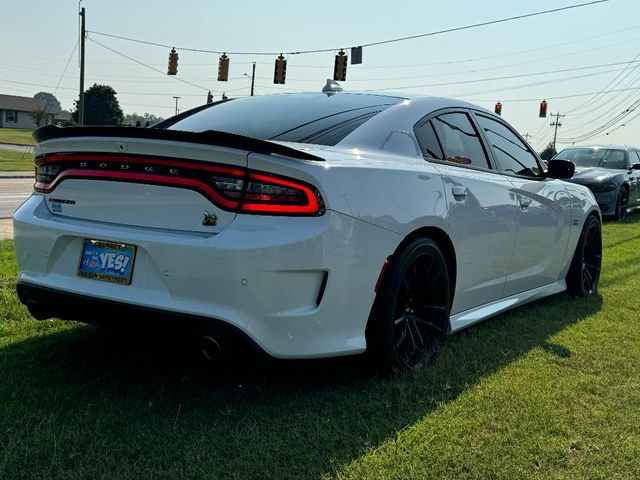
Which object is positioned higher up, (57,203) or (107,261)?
(57,203)

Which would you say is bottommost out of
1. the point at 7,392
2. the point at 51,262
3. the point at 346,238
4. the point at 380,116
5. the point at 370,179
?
the point at 7,392

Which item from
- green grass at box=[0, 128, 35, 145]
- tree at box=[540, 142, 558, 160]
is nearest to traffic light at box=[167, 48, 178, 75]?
green grass at box=[0, 128, 35, 145]

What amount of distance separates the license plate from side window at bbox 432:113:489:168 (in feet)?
6.20

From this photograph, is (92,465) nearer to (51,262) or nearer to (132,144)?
(51,262)

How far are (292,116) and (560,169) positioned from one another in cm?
235

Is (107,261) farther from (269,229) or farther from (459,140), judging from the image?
(459,140)

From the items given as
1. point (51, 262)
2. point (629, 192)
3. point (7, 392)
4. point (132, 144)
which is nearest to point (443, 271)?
point (132, 144)

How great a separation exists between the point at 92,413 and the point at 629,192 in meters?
12.6

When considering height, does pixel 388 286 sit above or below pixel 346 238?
below

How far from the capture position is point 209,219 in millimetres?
2641

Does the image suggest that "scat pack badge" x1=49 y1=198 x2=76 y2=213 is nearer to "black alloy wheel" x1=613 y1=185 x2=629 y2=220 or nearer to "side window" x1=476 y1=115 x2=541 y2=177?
"side window" x1=476 y1=115 x2=541 y2=177

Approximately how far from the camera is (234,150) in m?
2.62

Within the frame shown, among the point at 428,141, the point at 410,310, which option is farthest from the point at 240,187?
the point at 428,141

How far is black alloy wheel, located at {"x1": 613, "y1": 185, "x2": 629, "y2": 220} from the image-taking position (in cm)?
1266
